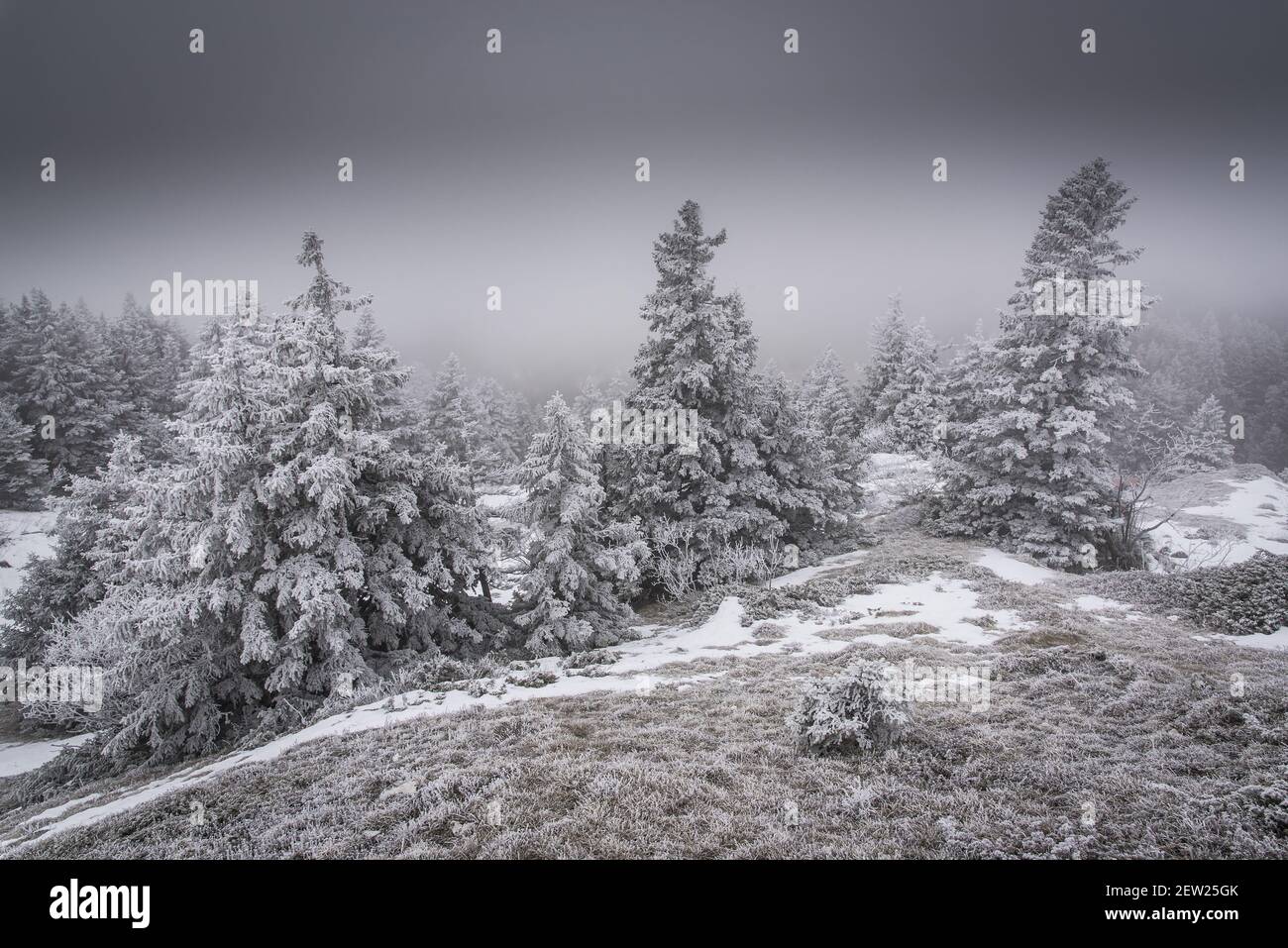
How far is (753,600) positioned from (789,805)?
11.7 m

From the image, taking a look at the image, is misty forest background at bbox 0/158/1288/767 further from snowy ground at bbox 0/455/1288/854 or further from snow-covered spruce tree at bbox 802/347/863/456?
snowy ground at bbox 0/455/1288/854

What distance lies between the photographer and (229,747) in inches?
413

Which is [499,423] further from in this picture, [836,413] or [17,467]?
[836,413]

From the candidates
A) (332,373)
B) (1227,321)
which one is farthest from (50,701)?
(1227,321)

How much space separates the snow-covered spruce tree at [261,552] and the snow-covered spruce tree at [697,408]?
8.61m

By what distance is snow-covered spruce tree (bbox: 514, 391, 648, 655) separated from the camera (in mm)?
14570

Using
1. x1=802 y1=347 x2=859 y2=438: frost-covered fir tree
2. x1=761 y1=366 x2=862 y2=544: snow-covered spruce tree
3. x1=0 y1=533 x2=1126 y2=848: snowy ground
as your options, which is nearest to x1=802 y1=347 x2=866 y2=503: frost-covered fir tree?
x1=802 y1=347 x2=859 y2=438: frost-covered fir tree

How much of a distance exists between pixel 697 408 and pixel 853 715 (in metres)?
14.1

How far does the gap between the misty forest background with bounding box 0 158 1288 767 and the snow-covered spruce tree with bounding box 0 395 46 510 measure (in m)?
0.20

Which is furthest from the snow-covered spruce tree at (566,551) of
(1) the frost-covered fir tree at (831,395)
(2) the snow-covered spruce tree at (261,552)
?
(1) the frost-covered fir tree at (831,395)

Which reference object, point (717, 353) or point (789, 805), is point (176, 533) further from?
point (717, 353)

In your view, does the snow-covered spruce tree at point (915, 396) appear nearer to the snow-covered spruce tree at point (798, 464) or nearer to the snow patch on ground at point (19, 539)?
the snow-covered spruce tree at point (798, 464)

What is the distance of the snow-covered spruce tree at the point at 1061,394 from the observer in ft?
63.3

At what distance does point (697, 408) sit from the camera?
20016 millimetres
